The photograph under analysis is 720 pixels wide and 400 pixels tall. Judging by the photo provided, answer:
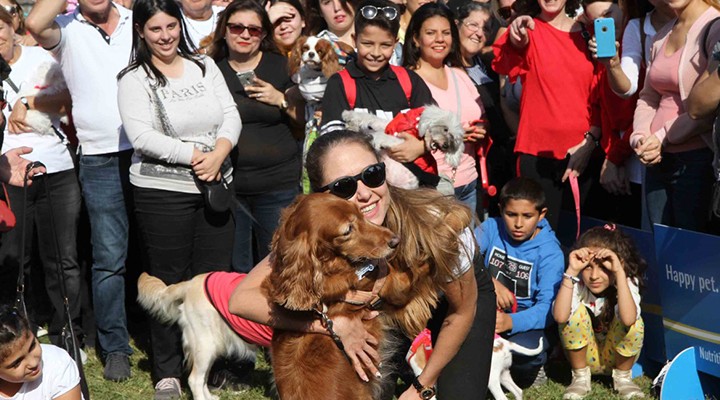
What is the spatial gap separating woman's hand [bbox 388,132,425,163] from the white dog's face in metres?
0.87

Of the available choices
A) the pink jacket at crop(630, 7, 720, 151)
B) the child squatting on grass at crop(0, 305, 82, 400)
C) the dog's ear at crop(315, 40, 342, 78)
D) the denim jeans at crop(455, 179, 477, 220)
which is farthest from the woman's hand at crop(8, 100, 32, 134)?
the pink jacket at crop(630, 7, 720, 151)

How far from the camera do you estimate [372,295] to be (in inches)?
138

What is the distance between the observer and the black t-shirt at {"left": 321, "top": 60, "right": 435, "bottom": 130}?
596cm

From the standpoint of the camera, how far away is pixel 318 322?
3.43 m

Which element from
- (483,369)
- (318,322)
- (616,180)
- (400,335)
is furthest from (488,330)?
(616,180)

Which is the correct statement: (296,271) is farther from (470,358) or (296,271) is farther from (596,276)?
(596,276)

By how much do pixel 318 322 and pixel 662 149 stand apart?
292 centimetres

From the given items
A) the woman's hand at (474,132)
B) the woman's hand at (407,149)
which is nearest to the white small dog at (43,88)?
the woman's hand at (407,149)

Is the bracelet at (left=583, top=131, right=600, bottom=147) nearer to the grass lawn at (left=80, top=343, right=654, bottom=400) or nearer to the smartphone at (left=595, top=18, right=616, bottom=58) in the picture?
the smartphone at (left=595, top=18, right=616, bottom=58)

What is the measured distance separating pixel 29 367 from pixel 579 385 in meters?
3.11

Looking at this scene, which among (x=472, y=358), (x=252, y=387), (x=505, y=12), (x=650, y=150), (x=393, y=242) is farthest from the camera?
(x=505, y=12)

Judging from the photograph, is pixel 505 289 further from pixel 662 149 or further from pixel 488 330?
pixel 488 330

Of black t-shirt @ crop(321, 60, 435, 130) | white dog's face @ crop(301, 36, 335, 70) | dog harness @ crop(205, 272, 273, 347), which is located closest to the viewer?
dog harness @ crop(205, 272, 273, 347)

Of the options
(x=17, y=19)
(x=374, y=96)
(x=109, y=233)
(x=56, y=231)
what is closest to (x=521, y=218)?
(x=374, y=96)
